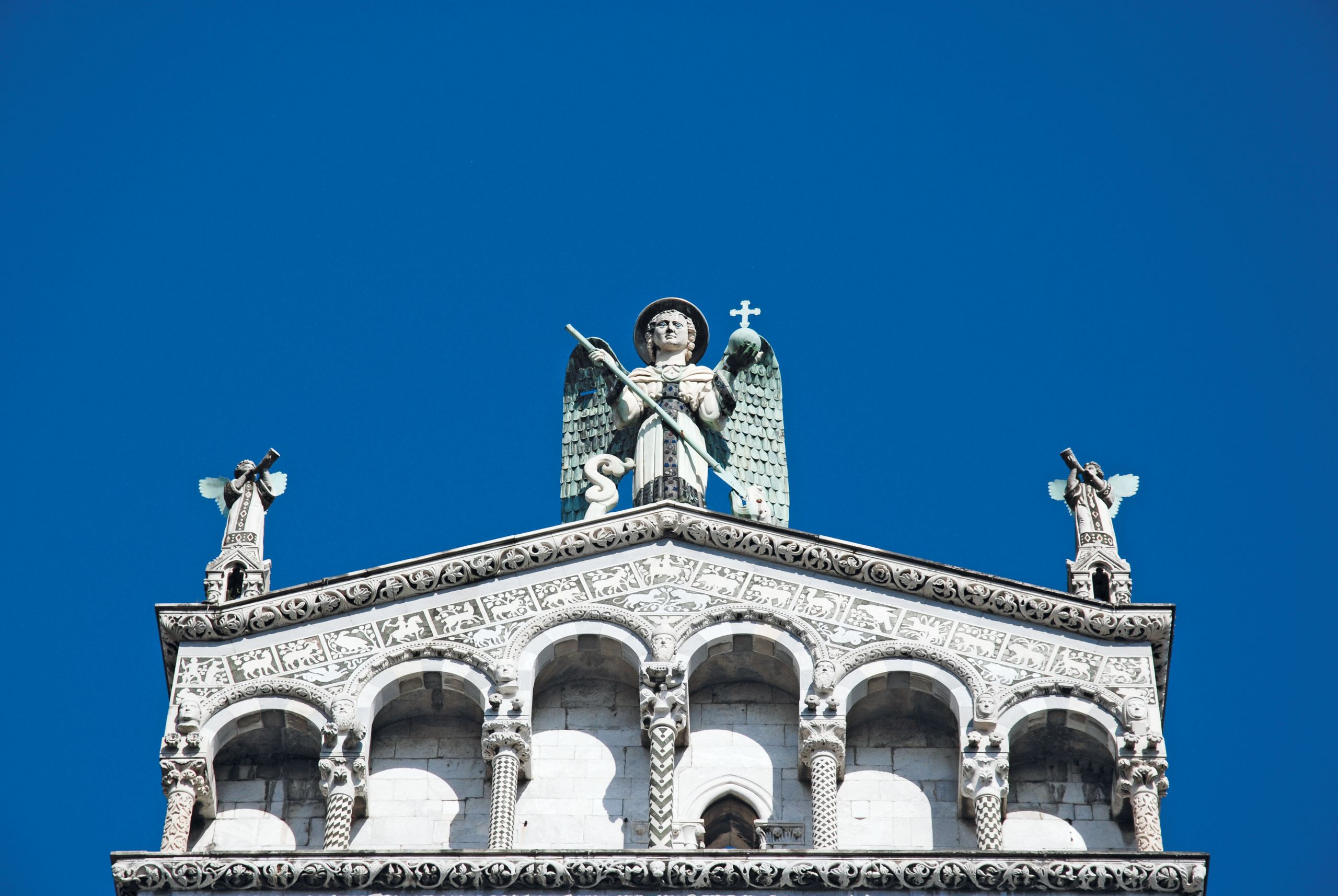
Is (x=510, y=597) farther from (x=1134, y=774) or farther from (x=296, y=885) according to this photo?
(x=1134, y=774)

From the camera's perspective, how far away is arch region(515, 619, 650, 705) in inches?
1183

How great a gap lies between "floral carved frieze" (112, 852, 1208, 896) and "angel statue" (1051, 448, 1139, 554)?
413 cm

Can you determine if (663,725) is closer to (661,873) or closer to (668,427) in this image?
(661,873)

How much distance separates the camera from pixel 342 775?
29344 mm

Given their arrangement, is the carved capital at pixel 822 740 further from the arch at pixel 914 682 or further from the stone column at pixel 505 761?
the stone column at pixel 505 761

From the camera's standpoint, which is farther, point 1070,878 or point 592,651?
point 592,651

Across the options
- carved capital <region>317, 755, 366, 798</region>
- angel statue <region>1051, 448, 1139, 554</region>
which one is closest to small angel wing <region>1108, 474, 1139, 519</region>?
angel statue <region>1051, 448, 1139, 554</region>

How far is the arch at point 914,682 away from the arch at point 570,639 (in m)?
1.78

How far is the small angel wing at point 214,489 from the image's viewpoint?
32000 millimetres

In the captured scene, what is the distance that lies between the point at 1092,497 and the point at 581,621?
4993 mm

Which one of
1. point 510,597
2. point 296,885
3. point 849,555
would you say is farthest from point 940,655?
point 296,885

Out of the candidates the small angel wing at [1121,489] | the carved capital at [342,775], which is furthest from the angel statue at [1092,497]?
the carved capital at [342,775]

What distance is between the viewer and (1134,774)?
29.1 m

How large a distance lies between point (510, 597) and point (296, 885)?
12.5 ft
